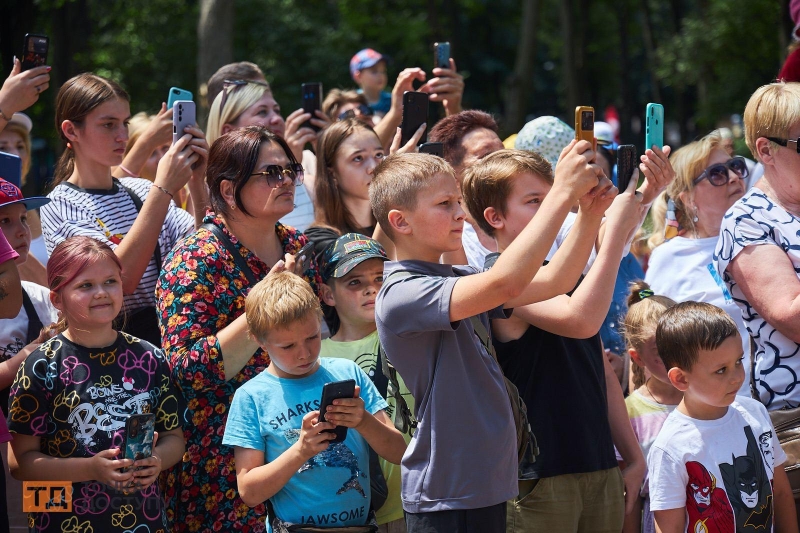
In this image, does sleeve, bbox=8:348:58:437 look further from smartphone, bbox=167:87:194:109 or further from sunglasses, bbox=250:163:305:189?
smartphone, bbox=167:87:194:109

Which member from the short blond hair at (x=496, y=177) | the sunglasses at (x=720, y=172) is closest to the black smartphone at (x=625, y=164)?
the short blond hair at (x=496, y=177)

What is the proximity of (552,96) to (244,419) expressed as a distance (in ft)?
109

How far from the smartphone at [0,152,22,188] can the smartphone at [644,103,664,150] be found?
2572mm

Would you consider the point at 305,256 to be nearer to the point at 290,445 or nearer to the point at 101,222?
the point at 290,445

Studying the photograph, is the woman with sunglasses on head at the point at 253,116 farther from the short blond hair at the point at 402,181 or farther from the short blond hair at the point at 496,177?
the short blond hair at the point at 402,181

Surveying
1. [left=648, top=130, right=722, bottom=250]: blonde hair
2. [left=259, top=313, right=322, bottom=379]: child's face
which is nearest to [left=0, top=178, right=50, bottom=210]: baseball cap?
[left=259, top=313, right=322, bottom=379]: child's face

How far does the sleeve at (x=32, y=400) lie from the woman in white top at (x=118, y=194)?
2.53ft

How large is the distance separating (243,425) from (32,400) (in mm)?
717

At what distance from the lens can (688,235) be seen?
5227 mm

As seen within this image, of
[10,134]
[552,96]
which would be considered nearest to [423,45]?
[552,96]

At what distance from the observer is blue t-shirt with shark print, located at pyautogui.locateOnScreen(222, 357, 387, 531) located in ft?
10.8

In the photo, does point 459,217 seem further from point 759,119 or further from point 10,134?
point 10,134

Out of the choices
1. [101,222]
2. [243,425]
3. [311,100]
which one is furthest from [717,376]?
[311,100]

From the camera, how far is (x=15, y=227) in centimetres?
374
